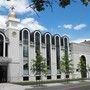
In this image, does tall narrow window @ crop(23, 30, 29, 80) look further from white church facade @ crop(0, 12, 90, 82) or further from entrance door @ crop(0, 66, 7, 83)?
entrance door @ crop(0, 66, 7, 83)

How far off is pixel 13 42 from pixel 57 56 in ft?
47.5

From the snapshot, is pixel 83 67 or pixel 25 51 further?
pixel 83 67

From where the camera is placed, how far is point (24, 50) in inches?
2395

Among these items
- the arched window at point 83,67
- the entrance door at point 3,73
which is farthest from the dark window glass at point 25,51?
the arched window at point 83,67

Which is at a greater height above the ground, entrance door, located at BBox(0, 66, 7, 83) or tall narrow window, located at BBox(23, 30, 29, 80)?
tall narrow window, located at BBox(23, 30, 29, 80)

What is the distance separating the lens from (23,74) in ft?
193

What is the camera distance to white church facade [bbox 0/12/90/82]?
56.8 m

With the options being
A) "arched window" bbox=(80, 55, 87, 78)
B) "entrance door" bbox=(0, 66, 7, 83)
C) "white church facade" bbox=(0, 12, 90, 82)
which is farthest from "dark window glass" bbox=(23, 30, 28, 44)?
"arched window" bbox=(80, 55, 87, 78)

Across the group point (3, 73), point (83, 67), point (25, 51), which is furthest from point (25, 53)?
point (83, 67)

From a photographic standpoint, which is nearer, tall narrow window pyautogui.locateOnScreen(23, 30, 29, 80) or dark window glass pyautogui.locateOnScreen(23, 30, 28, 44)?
tall narrow window pyautogui.locateOnScreen(23, 30, 29, 80)

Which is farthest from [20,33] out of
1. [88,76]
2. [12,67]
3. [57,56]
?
[88,76]

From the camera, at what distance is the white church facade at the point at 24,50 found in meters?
56.8

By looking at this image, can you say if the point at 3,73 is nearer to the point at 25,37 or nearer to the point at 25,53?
the point at 25,53

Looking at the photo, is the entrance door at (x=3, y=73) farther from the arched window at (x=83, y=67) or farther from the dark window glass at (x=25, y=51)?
the arched window at (x=83, y=67)
